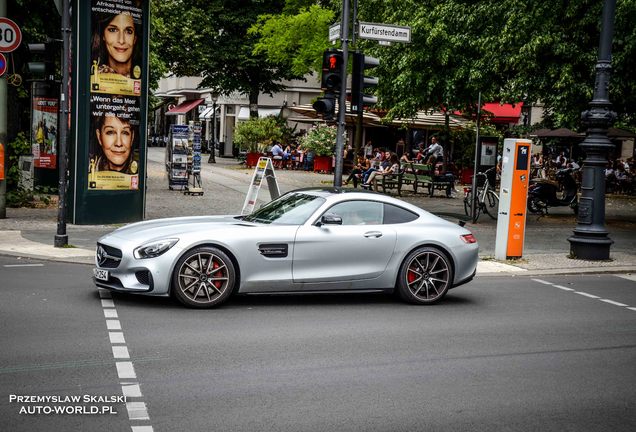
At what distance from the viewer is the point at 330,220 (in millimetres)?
9875

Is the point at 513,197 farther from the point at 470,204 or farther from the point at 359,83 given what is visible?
the point at 470,204

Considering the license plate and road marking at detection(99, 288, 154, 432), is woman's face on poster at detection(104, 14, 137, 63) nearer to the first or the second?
the license plate

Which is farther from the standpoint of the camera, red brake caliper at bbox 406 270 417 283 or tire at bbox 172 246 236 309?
red brake caliper at bbox 406 270 417 283

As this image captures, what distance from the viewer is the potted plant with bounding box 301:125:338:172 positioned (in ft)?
125

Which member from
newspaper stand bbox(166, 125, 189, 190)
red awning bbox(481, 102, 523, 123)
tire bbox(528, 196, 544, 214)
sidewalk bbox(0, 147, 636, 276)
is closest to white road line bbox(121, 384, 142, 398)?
sidewalk bbox(0, 147, 636, 276)

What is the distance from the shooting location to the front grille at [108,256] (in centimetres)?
929

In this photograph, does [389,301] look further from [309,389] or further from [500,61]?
[500,61]

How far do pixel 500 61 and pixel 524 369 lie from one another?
1433 centimetres

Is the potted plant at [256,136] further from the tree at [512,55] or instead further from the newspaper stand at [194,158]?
the tree at [512,55]

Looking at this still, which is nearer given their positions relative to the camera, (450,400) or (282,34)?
(450,400)

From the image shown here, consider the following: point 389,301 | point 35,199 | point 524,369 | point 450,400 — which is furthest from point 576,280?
point 35,199

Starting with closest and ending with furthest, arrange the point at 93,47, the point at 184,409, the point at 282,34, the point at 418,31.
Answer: the point at 184,409 → the point at 93,47 → the point at 418,31 → the point at 282,34

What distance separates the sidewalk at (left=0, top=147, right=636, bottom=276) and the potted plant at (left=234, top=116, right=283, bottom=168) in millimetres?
10343

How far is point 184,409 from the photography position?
5.78 m
